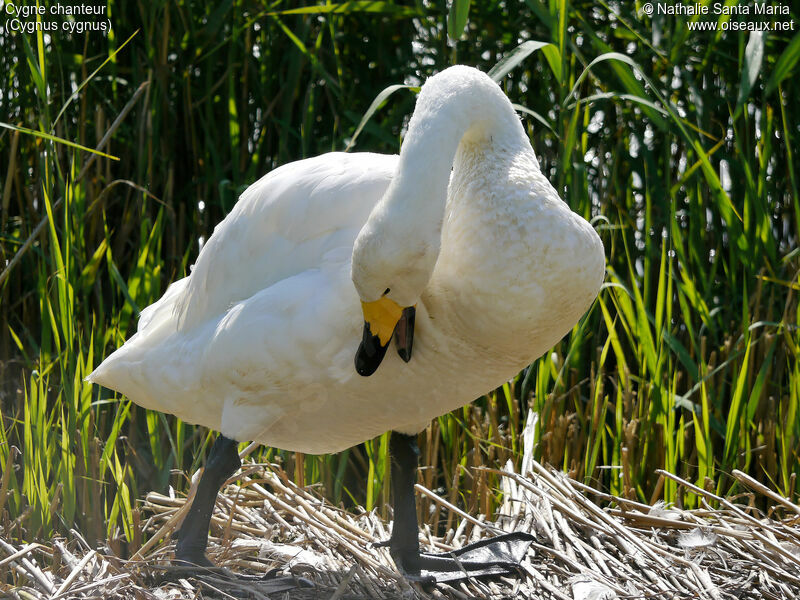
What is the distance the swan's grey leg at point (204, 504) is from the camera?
2963 mm


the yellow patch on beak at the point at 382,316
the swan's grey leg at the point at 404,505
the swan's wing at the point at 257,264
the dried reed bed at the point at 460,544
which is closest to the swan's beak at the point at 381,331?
the yellow patch on beak at the point at 382,316

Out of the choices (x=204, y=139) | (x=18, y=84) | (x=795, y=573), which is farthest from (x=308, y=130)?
(x=795, y=573)

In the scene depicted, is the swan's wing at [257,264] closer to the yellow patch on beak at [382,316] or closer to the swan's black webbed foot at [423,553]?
the yellow patch on beak at [382,316]

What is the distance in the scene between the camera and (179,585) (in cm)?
280

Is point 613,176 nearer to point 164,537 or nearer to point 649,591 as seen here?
point 649,591

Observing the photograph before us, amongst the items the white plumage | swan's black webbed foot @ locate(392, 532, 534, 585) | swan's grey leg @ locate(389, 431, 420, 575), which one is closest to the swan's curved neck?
the white plumage

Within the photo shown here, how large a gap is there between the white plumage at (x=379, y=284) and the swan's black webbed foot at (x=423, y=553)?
13 centimetres

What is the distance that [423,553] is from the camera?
325 centimetres

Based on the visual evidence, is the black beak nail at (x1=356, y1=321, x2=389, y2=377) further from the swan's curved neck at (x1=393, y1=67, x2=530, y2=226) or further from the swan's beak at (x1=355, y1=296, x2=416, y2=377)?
the swan's curved neck at (x1=393, y1=67, x2=530, y2=226)

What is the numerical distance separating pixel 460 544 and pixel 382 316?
120 centimetres

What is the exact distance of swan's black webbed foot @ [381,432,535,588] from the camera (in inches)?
121

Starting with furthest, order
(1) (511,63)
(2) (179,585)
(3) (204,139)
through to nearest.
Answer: (3) (204,139) → (1) (511,63) → (2) (179,585)

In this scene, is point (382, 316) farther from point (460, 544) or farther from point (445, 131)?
point (460, 544)

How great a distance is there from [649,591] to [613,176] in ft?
6.11
